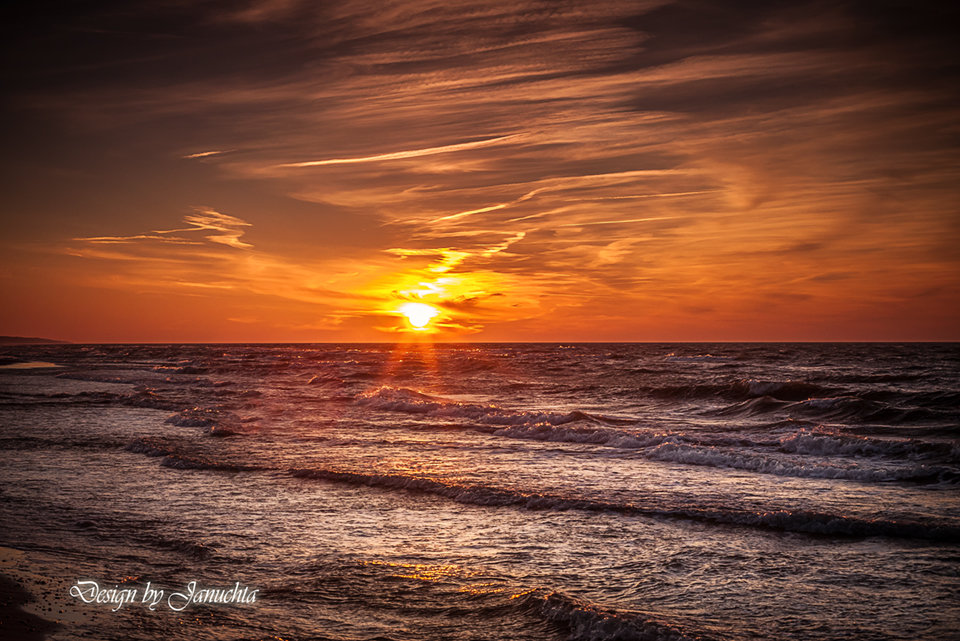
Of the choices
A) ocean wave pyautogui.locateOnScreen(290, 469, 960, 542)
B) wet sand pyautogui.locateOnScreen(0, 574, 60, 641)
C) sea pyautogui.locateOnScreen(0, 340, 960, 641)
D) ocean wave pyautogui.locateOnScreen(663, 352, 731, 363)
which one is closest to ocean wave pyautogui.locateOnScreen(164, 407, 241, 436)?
sea pyautogui.locateOnScreen(0, 340, 960, 641)

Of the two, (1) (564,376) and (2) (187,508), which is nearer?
(2) (187,508)

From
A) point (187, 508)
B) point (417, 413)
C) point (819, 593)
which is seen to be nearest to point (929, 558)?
point (819, 593)

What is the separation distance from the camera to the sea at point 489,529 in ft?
22.9

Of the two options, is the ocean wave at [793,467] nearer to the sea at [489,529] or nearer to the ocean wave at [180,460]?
the sea at [489,529]

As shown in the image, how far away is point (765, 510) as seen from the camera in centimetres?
1130

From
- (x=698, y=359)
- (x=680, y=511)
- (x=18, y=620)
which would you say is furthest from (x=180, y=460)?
(x=698, y=359)

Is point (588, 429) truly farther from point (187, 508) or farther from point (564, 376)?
point (564, 376)

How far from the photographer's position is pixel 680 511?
11.2 m

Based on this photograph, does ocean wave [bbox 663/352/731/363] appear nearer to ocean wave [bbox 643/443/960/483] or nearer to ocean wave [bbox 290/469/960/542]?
ocean wave [bbox 643/443/960/483]

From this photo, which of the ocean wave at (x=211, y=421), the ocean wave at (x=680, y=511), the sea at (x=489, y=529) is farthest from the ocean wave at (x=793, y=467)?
the ocean wave at (x=211, y=421)

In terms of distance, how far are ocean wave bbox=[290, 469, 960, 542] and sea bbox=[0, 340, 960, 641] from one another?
0.17 ft

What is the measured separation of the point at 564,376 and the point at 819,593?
153 ft

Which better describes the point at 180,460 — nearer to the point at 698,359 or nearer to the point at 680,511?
the point at 680,511

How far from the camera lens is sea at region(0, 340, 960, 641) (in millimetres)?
6969
